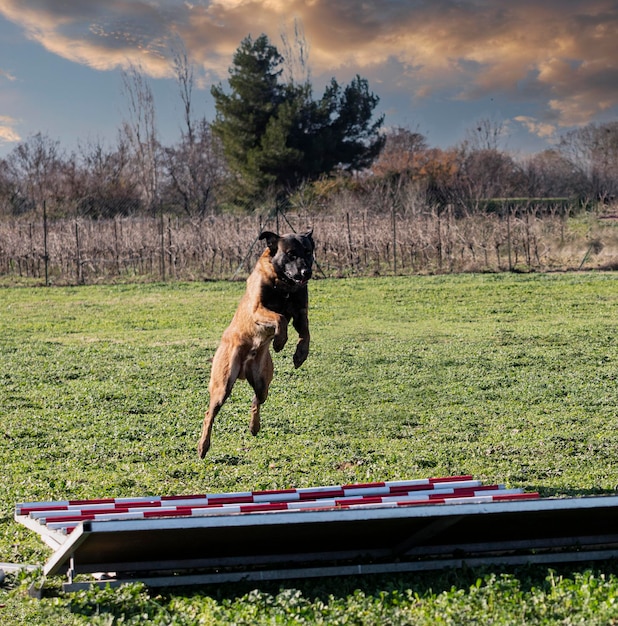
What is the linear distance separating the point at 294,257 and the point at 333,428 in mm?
5571

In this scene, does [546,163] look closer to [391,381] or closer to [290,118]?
[290,118]

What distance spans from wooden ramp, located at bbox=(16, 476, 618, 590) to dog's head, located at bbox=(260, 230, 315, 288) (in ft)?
4.45

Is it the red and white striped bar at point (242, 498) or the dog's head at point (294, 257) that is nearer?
the dog's head at point (294, 257)

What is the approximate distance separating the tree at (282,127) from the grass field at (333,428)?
25774mm

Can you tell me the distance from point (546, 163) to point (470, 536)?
53040 millimetres

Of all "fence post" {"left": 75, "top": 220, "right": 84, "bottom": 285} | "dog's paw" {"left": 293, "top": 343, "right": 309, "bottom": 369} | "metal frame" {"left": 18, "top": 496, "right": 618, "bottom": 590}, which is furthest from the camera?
"fence post" {"left": 75, "top": 220, "right": 84, "bottom": 285}

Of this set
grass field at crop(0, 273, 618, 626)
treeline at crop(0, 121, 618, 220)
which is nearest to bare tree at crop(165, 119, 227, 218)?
treeline at crop(0, 121, 618, 220)

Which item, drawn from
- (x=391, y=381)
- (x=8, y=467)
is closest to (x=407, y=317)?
(x=391, y=381)

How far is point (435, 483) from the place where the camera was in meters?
6.46

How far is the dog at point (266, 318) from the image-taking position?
4.20 meters

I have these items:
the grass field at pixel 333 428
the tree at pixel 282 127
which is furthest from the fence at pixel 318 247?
the tree at pixel 282 127

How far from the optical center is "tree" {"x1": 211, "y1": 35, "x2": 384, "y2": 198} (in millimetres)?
43312

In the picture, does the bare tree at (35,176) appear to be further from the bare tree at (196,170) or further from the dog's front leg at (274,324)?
the dog's front leg at (274,324)

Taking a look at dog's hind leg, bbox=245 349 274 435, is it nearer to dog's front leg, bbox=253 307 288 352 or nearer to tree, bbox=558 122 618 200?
dog's front leg, bbox=253 307 288 352
